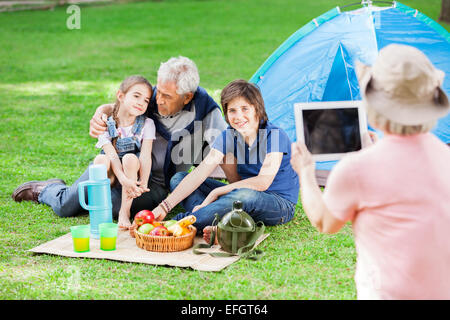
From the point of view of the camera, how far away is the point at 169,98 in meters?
3.74

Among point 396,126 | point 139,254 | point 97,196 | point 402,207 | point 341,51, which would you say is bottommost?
point 139,254

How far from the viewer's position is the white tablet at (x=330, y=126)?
2.73m

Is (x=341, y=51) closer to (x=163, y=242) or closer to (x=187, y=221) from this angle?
(x=187, y=221)

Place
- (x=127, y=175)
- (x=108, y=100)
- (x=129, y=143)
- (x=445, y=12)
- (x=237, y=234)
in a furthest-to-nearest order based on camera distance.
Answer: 1. (x=445, y=12)
2. (x=108, y=100)
3. (x=129, y=143)
4. (x=127, y=175)
5. (x=237, y=234)

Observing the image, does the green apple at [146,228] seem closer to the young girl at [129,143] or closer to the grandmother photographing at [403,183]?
the young girl at [129,143]

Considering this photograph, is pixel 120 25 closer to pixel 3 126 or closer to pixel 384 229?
pixel 3 126

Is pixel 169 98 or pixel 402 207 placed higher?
pixel 169 98

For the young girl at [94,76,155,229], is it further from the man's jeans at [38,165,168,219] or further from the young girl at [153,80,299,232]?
the young girl at [153,80,299,232]

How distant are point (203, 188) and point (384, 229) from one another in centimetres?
211

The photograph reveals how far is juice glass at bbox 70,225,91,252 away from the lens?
3227mm

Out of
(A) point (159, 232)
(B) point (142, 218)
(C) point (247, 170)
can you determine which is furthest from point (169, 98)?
(A) point (159, 232)

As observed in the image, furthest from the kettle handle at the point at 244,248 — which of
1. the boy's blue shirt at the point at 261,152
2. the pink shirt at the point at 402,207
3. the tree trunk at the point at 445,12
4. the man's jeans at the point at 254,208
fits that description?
the tree trunk at the point at 445,12

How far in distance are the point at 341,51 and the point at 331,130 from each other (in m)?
2.04
